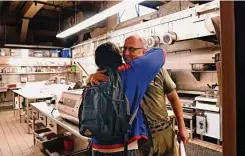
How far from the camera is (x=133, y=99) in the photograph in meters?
1.17

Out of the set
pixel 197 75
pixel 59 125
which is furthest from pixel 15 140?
pixel 197 75

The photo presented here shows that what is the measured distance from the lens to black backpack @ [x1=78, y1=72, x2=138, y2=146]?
1.09m

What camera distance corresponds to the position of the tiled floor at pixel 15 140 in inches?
136

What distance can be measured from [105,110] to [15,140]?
375 cm

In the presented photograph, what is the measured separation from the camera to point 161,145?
1498 mm

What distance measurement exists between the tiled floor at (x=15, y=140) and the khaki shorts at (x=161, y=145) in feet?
8.27

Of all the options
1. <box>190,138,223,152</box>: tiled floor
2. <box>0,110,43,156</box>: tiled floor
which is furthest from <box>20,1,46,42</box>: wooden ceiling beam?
<box>190,138,223,152</box>: tiled floor

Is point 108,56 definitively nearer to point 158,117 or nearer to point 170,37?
point 158,117

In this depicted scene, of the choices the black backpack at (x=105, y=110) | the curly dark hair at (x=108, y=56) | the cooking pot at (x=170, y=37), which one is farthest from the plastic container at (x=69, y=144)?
the cooking pot at (x=170, y=37)

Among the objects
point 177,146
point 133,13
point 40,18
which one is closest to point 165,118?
point 177,146

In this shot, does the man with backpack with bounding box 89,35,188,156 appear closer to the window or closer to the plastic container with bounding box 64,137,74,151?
the plastic container with bounding box 64,137,74,151

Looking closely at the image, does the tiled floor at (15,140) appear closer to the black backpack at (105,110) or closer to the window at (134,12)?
the black backpack at (105,110)

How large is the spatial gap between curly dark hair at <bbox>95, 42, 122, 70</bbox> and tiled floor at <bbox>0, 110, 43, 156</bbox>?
9.28 feet
